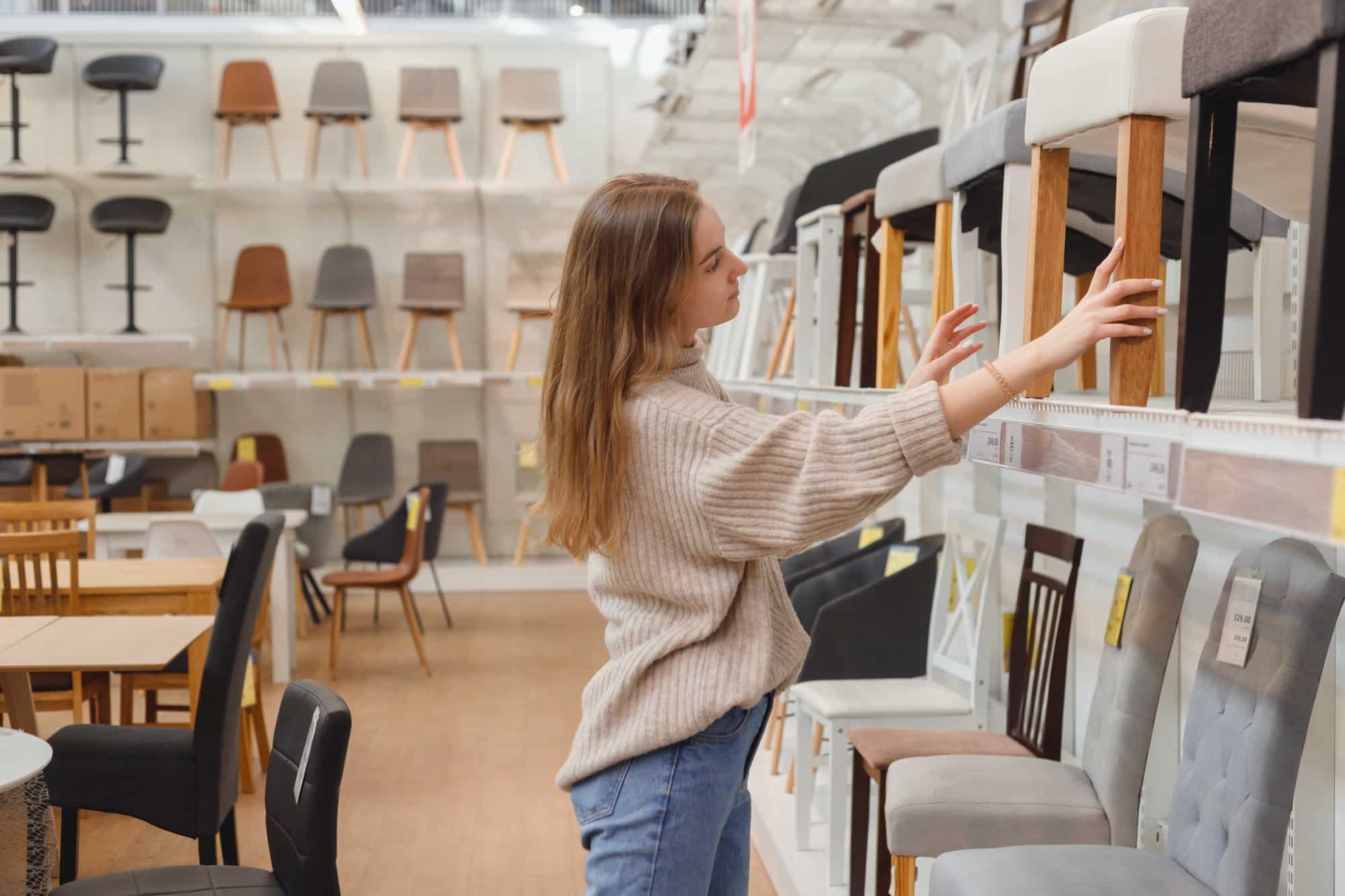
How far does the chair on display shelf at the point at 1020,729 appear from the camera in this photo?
2.51 meters

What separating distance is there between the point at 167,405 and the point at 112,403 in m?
0.33

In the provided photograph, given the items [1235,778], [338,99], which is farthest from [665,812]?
[338,99]

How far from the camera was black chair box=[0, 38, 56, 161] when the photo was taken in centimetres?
765

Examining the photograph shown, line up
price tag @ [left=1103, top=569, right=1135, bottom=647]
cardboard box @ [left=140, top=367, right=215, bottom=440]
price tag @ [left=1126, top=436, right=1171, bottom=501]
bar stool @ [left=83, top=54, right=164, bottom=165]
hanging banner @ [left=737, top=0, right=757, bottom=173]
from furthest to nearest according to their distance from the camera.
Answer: cardboard box @ [left=140, top=367, right=215, bottom=440]
bar stool @ [left=83, top=54, right=164, bottom=165]
hanging banner @ [left=737, top=0, right=757, bottom=173]
price tag @ [left=1103, top=569, right=1135, bottom=647]
price tag @ [left=1126, top=436, right=1171, bottom=501]

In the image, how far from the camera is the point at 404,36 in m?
8.66

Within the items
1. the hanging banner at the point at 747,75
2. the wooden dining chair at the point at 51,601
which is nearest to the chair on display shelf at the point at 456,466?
the wooden dining chair at the point at 51,601

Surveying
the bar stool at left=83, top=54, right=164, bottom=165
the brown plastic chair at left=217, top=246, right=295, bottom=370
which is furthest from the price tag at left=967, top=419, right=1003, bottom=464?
the bar stool at left=83, top=54, right=164, bottom=165

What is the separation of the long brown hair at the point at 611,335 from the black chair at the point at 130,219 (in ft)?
24.1

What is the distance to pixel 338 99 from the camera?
814 cm

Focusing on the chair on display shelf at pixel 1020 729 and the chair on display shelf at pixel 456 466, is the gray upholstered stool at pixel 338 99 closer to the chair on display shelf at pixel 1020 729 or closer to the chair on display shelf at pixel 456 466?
the chair on display shelf at pixel 456 466

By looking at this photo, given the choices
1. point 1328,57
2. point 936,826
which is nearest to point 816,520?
point 1328,57

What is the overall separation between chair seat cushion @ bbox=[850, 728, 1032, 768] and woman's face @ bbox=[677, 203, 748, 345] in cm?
132

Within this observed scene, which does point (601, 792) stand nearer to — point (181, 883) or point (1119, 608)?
point (181, 883)

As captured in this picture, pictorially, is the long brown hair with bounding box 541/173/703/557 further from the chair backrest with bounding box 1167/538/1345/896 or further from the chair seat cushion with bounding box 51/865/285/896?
the chair seat cushion with bounding box 51/865/285/896
